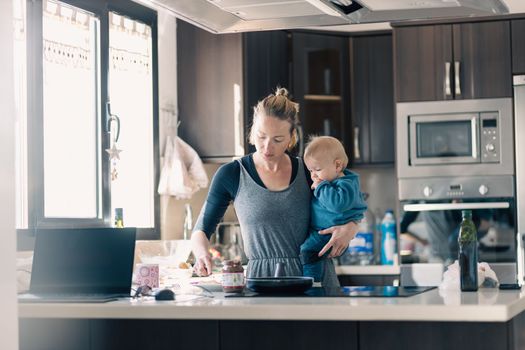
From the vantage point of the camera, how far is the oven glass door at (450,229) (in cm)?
526

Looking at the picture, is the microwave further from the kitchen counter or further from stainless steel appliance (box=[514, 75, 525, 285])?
the kitchen counter

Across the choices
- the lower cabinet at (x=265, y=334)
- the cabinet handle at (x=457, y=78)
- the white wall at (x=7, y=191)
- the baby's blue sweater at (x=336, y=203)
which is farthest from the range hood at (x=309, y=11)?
the cabinet handle at (x=457, y=78)

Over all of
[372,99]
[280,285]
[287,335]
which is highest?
[372,99]

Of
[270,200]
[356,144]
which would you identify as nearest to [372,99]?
[356,144]

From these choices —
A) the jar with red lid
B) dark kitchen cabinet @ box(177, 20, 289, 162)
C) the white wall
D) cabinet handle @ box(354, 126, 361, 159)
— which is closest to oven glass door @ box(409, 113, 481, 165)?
cabinet handle @ box(354, 126, 361, 159)

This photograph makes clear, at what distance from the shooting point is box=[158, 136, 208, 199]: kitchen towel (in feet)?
16.8

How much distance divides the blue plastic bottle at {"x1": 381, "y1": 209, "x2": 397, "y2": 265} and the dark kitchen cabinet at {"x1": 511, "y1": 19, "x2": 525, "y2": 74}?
1.14m

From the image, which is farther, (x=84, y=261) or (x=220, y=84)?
(x=220, y=84)

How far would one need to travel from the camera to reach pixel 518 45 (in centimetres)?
530

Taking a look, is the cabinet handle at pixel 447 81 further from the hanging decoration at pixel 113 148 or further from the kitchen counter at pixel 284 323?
the kitchen counter at pixel 284 323

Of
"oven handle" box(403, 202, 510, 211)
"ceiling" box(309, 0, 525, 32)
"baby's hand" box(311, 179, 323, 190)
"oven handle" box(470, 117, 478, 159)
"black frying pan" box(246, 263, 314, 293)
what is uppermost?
"ceiling" box(309, 0, 525, 32)

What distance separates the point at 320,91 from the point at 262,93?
510mm

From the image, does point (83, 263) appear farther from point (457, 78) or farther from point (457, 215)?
point (457, 78)

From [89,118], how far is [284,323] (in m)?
2.25
